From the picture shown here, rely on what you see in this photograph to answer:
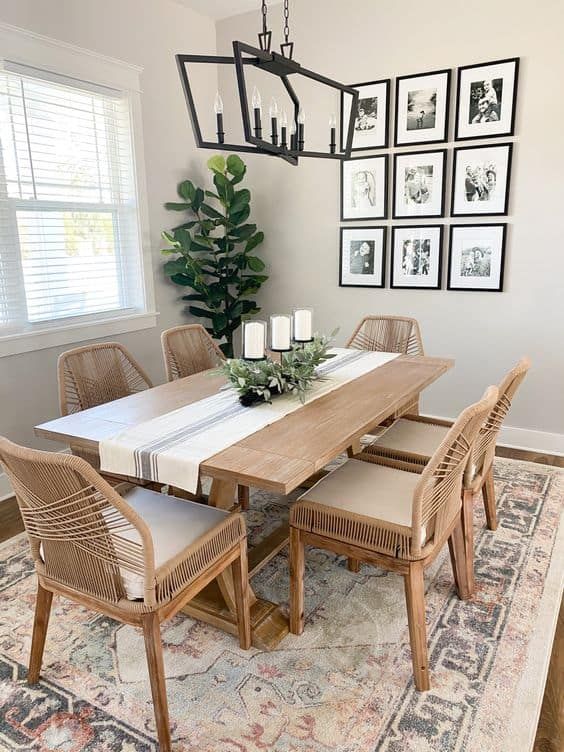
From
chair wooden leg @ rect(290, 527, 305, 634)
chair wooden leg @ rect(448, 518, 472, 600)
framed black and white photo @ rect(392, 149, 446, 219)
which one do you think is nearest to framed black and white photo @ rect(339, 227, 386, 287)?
framed black and white photo @ rect(392, 149, 446, 219)

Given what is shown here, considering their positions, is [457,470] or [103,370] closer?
[457,470]

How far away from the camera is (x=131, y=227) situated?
12.5 ft

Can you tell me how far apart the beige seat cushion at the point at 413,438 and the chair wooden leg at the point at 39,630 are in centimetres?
139

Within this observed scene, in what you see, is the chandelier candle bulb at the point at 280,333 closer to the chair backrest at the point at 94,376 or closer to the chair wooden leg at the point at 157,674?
the chair backrest at the point at 94,376

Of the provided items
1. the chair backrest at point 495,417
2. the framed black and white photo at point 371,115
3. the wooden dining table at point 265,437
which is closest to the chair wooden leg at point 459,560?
the chair backrest at point 495,417

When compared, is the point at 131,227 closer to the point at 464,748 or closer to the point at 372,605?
the point at 372,605

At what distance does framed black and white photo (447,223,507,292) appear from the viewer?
355 cm

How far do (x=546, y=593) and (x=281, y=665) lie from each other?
43.4 inches

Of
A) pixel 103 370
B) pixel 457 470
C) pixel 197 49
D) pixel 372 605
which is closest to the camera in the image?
pixel 457 470

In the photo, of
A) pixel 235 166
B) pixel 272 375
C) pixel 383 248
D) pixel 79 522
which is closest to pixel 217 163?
pixel 235 166

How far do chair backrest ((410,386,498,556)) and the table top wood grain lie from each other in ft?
0.97

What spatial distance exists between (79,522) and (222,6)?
395 centimetres

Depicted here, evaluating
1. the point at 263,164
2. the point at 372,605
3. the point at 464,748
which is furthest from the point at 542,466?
the point at 263,164

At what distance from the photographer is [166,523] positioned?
177 cm
